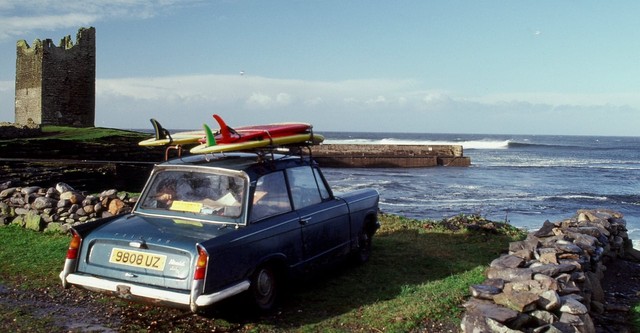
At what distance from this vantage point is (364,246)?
309 inches

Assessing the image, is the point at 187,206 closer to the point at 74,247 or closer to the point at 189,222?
the point at 189,222

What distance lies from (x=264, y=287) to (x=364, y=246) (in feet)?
8.03

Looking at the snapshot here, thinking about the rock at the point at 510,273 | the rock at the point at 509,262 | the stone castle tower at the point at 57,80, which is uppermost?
the stone castle tower at the point at 57,80

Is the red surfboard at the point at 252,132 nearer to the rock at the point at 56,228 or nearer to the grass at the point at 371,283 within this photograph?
the grass at the point at 371,283

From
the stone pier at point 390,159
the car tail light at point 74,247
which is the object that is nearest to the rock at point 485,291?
the car tail light at point 74,247

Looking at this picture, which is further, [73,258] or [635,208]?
[635,208]

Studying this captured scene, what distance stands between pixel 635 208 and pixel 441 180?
45.9 ft

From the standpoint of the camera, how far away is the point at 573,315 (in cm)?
545

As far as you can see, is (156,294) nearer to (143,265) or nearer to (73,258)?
(143,265)

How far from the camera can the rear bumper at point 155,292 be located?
480cm

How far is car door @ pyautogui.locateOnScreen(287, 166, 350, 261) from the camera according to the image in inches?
251

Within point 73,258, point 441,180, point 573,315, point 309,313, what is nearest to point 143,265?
point 73,258

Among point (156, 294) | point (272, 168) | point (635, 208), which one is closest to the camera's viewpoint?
point (156, 294)

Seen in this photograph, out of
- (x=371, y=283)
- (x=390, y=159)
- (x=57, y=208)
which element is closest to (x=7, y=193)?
(x=57, y=208)
